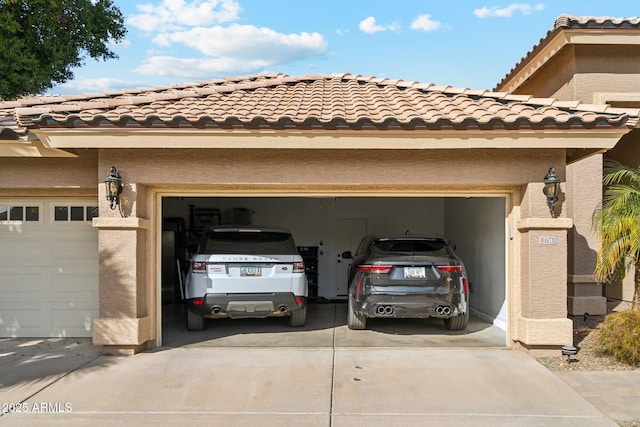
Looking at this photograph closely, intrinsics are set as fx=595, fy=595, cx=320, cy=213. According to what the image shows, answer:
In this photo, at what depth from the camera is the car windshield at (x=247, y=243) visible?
9.27 meters

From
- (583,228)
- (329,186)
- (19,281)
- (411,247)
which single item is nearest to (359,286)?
(411,247)

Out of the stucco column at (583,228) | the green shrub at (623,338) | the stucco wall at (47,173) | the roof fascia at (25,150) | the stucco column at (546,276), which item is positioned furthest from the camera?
the stucco column at (583,228)

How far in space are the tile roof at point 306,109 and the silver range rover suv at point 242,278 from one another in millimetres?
2179

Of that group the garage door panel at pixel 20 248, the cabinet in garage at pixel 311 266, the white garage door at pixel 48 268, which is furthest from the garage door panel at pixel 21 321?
the cabinet in garage at pixel 311 266

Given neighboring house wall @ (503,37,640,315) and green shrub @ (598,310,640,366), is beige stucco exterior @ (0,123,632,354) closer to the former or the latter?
green shrub @ (598,310,640,366)

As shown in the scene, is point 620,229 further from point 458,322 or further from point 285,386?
point 285,386

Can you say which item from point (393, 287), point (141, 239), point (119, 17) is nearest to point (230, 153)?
point (141, 239)

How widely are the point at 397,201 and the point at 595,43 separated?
5450 mm

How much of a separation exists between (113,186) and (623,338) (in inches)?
257

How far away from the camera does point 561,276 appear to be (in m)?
7.68

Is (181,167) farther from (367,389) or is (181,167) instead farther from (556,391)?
(556,391)

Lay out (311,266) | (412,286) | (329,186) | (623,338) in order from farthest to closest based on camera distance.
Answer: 1. (311,266)
2. (412,286)
3. (329,186)
4. (623,338)

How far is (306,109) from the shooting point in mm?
8156

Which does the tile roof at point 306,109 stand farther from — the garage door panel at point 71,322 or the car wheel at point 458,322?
the car wheel at point 458,322
